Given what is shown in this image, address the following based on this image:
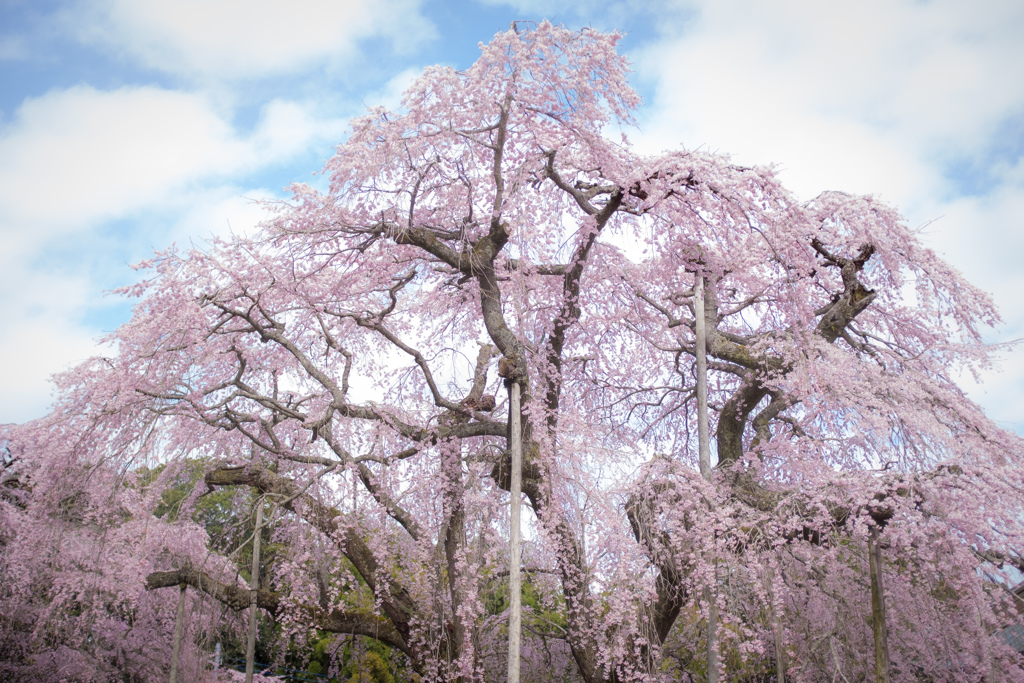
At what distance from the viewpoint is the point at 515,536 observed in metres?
7.67

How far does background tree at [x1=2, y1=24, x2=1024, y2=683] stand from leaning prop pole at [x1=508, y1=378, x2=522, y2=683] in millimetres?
213

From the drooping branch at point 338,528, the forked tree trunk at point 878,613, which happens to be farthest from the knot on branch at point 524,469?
the forked tree trunk at point 878,613

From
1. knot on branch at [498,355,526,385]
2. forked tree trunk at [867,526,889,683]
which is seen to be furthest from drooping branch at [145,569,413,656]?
forked tree trunk at [867,526,889,683]

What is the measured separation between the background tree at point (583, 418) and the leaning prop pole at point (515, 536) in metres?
0.21

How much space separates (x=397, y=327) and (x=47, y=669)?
7.09 m

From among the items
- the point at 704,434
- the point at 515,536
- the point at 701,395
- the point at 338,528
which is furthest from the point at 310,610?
the point at 701,395

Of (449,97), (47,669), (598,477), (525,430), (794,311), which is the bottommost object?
(47,669)

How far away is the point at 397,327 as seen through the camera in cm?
1273

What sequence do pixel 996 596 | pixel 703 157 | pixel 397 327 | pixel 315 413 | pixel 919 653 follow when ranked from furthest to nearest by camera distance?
pixel 397 327 → pixel 315 413 → pixel 919 653 → pixel 703 157 → pixel 996 596

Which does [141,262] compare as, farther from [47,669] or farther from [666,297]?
[666,297]

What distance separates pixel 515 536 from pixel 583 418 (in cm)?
176

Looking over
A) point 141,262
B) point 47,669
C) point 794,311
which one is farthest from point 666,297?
point 47,669

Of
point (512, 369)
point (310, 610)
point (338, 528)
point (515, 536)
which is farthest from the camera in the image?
point (310, 610)

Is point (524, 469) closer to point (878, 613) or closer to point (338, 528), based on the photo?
point (338, 528)
